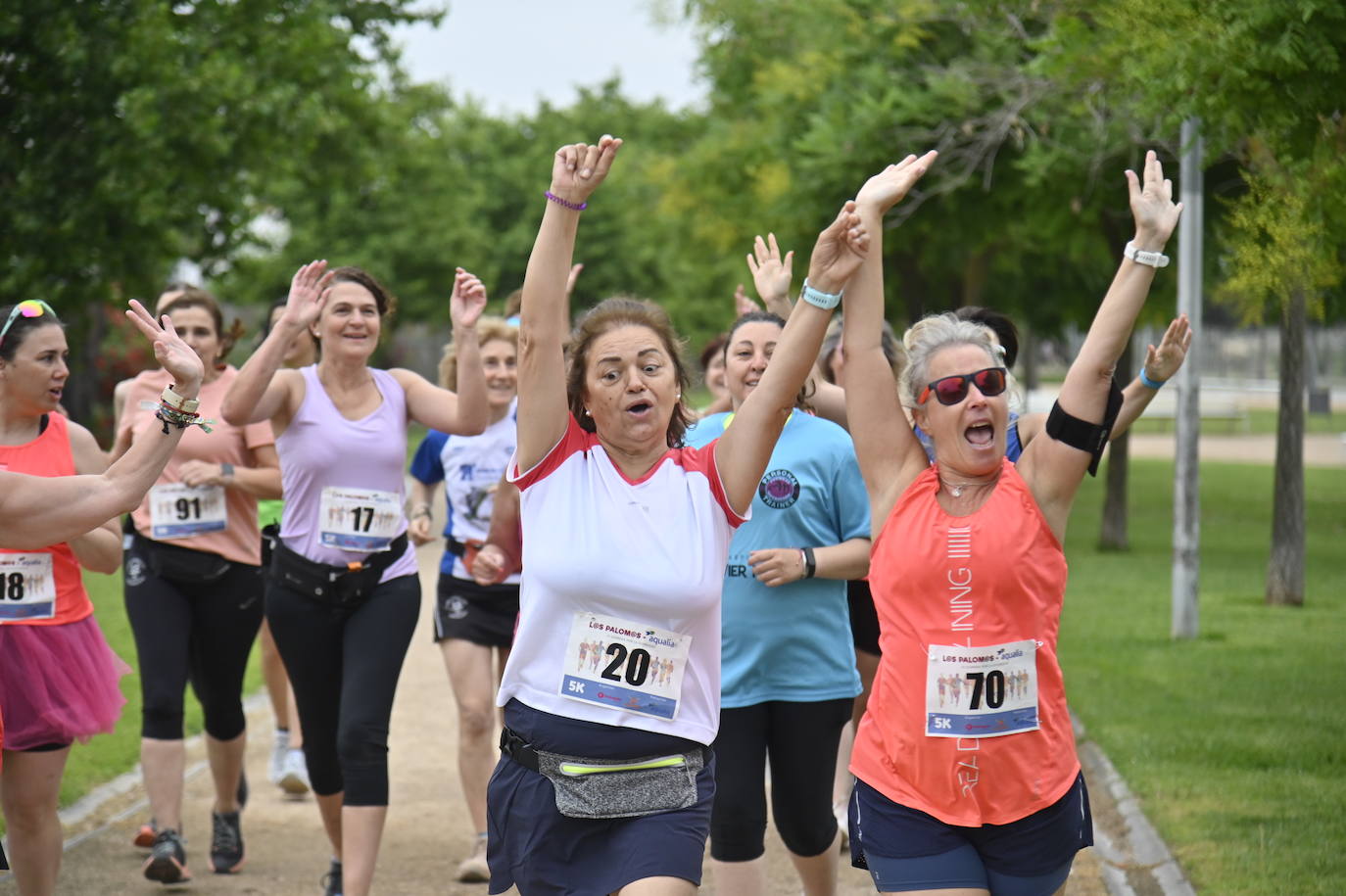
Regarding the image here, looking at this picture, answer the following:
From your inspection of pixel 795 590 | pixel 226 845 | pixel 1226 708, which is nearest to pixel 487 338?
pixel 226 845

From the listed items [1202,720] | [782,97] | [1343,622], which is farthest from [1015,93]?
[1202,720]

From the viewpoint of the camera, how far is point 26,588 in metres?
5.34

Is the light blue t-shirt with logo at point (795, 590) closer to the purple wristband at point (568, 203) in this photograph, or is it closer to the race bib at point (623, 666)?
the race bib at point (623, 666)

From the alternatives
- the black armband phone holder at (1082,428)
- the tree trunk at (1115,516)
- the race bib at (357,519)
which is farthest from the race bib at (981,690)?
the tree trunk at (1115,516)

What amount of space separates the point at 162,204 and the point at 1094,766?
13614mm

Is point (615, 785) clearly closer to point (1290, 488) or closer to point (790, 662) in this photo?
point (790, 662)

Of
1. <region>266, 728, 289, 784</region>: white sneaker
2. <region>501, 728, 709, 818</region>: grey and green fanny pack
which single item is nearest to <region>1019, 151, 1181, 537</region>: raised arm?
<region>501, 728, 709, 818</region>: grey and green fanny pack

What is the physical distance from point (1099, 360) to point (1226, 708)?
6.44m

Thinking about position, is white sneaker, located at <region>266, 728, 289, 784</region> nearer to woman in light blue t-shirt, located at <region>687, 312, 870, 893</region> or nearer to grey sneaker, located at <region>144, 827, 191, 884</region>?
grey sneaker, located at <region>144, 827, 191, 884</region>

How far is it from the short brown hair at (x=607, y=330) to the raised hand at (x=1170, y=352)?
46.9 inches

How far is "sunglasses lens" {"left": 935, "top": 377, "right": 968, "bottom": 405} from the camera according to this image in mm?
3920

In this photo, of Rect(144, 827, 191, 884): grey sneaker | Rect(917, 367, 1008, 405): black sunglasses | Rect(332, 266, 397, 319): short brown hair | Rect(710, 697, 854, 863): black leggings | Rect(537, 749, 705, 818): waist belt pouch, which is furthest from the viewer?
Rect(144, 827, 191, 884): grey sneaker

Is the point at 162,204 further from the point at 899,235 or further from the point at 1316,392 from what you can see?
the point at 1316,392

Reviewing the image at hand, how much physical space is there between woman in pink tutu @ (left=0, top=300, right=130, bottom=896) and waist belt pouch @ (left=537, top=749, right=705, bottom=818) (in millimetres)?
2152
